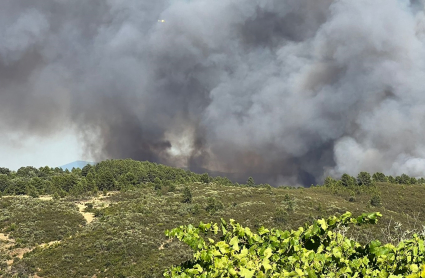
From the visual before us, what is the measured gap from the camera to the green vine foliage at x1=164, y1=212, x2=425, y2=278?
401 centimetres

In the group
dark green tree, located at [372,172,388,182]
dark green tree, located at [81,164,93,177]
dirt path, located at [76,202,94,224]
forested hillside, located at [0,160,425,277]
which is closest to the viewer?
forested hillside, located at [0,160,425,277]

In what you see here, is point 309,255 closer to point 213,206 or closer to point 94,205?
point 213,206

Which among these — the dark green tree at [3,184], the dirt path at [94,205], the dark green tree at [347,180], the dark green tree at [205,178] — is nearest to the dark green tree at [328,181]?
the dark green tree at [347,180]

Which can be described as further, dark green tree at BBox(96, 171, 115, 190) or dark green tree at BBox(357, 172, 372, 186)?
dark green tree at BBox(357, 172, 372, 186)

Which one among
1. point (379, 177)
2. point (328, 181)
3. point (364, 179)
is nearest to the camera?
point (364, 179)

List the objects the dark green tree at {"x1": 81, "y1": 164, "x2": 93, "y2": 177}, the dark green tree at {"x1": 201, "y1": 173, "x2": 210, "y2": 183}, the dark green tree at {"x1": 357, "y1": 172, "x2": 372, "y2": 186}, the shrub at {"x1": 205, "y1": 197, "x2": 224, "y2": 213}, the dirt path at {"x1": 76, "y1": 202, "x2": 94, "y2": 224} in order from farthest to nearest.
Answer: the dark green tree at {"x1": 81, "y1": 164, "x2": 93, "y2": 177} < the dark green tree at {"x1": 201, "y1": 173, "x2": 210, "y2": 183} < the dark green tree at {"x1": 357, "y1": 172, "x2": 372, "y2": 186} < the shrub at {"x1": 205, "y1": 197, "x2": 224, "y2": 213} < the dirt path at {"x1": 76, "y1": 202, "x2": 94, "y2": 224}

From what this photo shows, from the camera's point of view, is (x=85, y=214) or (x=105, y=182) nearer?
(x=85, y=214)

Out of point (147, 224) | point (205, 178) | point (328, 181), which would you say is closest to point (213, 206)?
point (147, 224)

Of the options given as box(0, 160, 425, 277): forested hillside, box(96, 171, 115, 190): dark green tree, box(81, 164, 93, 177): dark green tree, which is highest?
box(81, 164, 93, 177): dark green tree

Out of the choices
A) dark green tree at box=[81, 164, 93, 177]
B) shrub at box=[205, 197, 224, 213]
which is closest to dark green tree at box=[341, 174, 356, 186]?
shrub at box=[205, 197, 224, 213]

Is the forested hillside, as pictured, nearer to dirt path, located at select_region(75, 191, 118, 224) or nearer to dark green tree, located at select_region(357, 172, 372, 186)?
dirt path, located at select_region(75, 191, 118, 224)

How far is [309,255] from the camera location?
404 centimetres

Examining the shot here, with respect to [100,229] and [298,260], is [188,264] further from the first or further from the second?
[100,229]

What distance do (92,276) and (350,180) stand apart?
9208 cm
